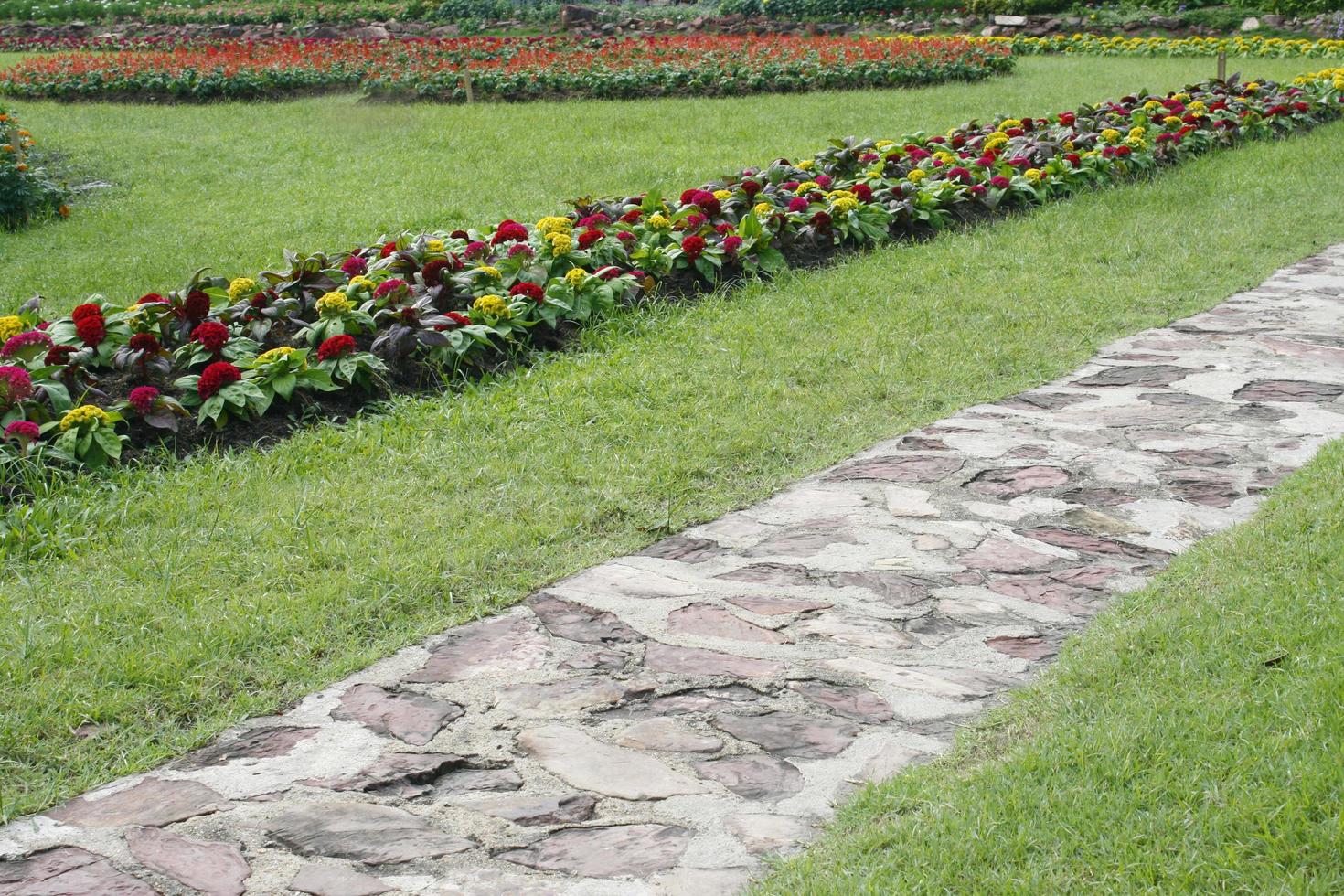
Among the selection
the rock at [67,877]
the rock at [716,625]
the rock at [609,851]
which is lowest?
the rock at [609,851]

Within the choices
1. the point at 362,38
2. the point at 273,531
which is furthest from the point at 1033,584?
the point at 362,38

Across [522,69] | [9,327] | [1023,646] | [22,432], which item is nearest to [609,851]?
[1023,646]

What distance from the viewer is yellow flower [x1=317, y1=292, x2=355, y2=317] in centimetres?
524

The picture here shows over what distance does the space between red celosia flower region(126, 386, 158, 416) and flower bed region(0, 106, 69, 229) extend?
5.27m

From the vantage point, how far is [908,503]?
3939 millimetres

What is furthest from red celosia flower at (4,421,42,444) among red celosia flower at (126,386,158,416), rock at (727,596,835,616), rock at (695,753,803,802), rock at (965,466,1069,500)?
rock at (965,466,1069,500)

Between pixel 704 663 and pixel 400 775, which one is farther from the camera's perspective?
pixel 704 663

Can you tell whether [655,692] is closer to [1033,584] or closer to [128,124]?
[1033,584]

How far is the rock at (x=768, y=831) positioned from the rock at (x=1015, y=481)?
1815 mm

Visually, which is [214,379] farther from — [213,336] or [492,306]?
[492,306]

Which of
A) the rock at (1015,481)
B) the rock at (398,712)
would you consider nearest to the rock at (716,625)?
the rock at (398,712)

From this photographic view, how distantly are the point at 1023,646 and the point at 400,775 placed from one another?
149 cm

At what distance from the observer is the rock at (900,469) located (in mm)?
4152

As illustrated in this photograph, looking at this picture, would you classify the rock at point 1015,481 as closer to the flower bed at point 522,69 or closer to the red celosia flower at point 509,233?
the red celosia flower at point 509,233
